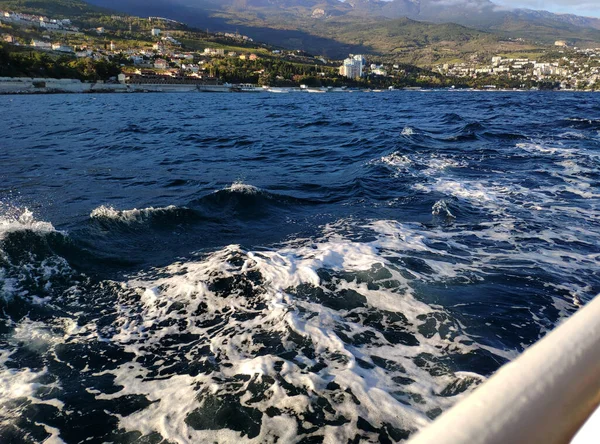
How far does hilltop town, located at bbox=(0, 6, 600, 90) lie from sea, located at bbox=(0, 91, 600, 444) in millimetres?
73742

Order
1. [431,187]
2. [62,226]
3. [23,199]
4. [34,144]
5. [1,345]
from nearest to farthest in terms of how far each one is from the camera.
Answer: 1. [1,345]
2. [62,226]
3. [23,199]
4. [431,187]
5. [34,144]

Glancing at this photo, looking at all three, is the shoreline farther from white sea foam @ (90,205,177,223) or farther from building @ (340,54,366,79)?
white sea foam @ (90,205,177,223)

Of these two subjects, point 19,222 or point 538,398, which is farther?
point 19,222

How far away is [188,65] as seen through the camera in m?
112

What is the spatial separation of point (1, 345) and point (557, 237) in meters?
8.12

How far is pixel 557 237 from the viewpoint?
6605 mm

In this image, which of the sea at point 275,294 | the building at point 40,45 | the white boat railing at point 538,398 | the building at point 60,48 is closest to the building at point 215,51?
the building at point 60,48

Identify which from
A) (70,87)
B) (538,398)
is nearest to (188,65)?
(70,87)

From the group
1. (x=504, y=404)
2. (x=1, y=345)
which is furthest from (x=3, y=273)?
(x=504, y=404)

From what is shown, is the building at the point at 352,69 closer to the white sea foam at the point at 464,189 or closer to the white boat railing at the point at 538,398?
the white sea foam at the point at 464,189

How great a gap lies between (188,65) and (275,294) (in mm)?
121160

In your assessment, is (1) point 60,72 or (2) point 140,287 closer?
(2) point 140,287

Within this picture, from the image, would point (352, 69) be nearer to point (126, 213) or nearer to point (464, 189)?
point (464, 189)

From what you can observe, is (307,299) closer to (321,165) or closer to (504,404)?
(504,404)
